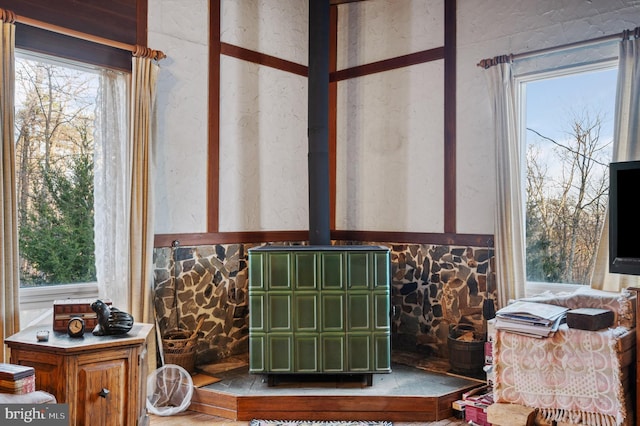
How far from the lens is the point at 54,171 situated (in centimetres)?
385

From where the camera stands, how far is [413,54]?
5008 mm

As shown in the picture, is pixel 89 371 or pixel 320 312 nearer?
pixel 89 371

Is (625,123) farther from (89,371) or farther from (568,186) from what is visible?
(89,371)

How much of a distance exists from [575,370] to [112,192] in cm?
339

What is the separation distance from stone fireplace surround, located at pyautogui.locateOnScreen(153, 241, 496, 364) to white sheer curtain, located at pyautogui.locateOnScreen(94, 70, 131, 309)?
0.36 meters

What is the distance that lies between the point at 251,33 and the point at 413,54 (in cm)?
155

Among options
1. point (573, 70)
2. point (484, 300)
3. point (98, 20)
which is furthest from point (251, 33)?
point (484, 300)

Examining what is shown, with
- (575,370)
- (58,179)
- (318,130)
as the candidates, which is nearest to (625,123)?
(575,370)

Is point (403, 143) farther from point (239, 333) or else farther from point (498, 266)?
point (239, 333)

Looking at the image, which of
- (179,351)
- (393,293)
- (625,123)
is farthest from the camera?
(393,293)

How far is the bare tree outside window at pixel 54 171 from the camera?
3.70 metres

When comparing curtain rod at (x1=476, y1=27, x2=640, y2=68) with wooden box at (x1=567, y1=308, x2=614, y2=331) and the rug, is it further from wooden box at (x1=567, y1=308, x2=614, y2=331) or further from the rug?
the rug

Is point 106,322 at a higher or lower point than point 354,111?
lower

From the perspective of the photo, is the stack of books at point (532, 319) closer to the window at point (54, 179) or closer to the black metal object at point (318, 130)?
the black metal object at point (318, 130)
